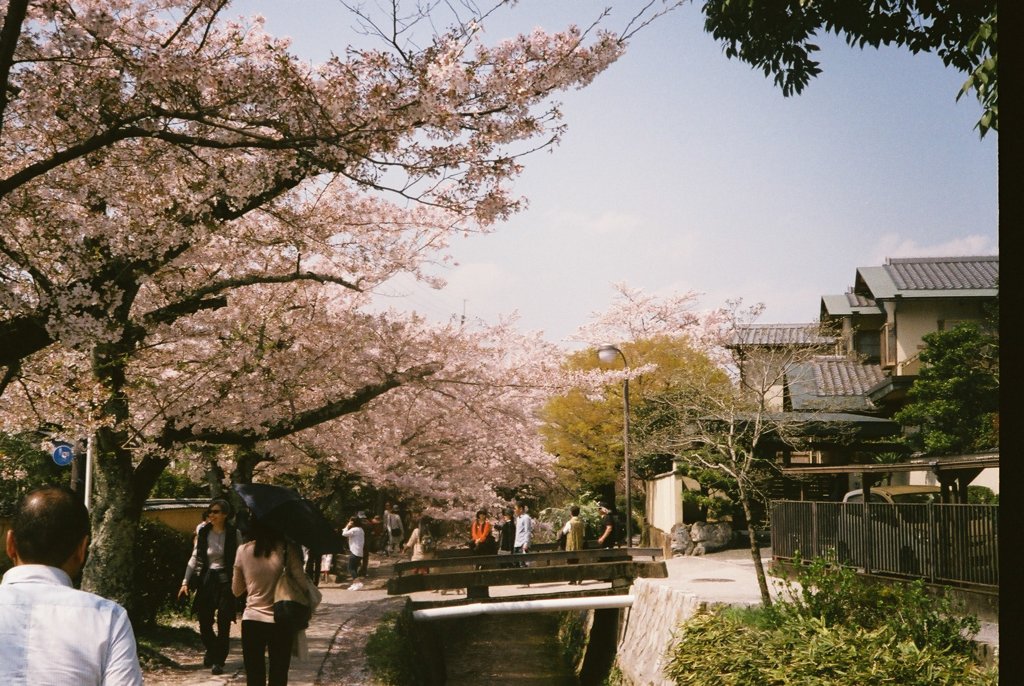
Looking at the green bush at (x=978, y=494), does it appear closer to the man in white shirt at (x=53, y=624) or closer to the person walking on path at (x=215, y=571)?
the person walking on path at (x=215, y=571)

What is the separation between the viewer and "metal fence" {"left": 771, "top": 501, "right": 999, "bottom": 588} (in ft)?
42.3

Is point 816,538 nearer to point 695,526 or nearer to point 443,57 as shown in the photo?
point 695,526

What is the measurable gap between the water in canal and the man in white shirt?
15829 millimetres

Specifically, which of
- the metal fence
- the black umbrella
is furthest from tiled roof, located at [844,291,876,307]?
the black umbrella

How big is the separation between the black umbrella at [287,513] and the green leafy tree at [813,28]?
8.51 metres

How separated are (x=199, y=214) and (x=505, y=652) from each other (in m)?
13.7

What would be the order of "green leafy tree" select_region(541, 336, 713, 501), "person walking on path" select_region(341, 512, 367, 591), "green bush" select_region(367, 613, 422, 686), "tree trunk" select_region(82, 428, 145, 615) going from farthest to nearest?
"green leafy tree" select_region(541, 336, 713, 501), "person walking on path" select_region(341, 512, 367, 591), "green bush" select_region(367, 613, 422, 686), "tree trunk" select_region(82, 428, 145, 615)

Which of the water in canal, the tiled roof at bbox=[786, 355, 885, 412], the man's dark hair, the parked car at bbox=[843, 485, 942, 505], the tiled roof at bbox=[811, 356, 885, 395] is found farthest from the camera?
the tiled roof at bbox=[811, 356, 885, 395]

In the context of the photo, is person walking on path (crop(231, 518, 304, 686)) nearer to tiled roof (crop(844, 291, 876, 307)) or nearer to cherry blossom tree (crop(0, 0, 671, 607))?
→ cherry blossom tree (crop(0, 0, 671, 607))

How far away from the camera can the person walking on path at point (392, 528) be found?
92.9 ft

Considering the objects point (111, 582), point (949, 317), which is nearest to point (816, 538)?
point (111, 582)

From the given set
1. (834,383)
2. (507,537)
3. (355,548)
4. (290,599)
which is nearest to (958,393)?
(834,383)

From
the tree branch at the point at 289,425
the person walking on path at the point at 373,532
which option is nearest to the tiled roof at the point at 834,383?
the person walking on path at the point at 373,532

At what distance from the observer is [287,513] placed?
7.10 metres
